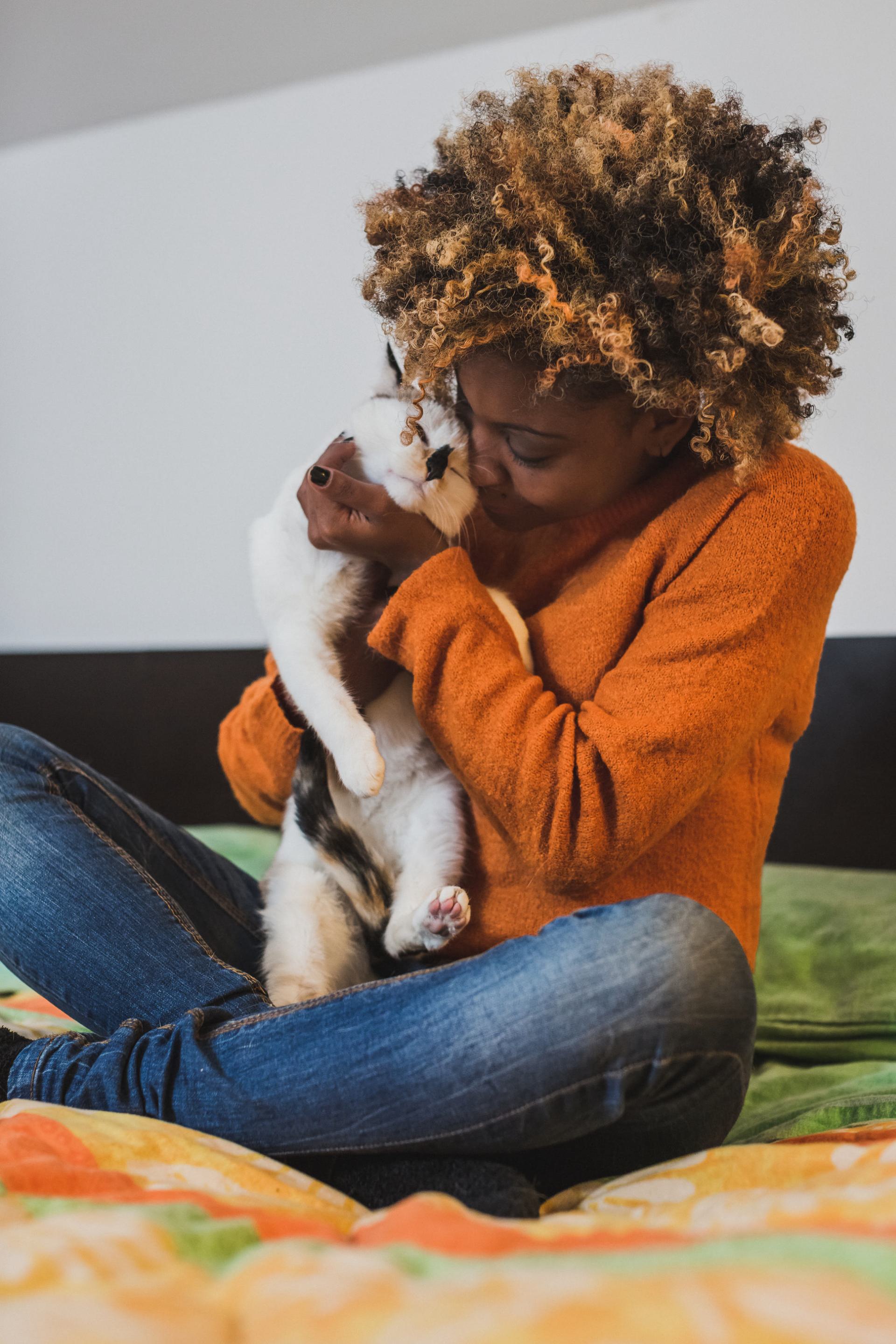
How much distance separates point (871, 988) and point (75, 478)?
2.25 metres

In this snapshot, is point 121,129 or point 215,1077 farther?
point 121,129

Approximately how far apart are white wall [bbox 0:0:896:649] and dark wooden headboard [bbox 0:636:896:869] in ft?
0.30

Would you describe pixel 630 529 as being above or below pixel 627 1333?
above

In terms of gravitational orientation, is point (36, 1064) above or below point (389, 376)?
below

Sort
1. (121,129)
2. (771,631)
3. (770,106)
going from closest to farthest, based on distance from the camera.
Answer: (771,631) < (770,106) < (121,129)

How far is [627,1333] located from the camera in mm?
448

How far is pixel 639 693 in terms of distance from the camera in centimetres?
94

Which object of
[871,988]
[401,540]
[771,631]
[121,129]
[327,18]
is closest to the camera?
[771,631]

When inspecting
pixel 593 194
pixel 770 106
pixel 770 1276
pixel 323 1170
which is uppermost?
pixel 770 106

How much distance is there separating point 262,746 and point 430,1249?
879mm

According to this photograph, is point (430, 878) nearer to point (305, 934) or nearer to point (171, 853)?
point (305, 934)

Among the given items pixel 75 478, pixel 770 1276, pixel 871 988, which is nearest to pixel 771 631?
pixel 770 1276

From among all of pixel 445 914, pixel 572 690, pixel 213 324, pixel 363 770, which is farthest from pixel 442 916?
pixel 213 324

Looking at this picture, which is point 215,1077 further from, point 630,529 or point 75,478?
point 75,478
